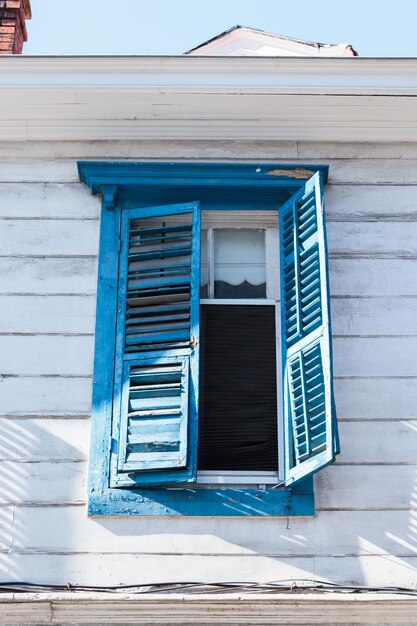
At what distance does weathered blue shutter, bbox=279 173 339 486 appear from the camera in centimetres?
548

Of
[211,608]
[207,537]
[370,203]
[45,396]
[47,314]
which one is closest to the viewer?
[211,608]

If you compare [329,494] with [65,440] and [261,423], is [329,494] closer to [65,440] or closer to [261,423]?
[261,423]

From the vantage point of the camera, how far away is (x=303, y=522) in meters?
5.61

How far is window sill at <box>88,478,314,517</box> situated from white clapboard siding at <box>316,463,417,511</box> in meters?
0.11

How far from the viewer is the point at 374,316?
245 inches

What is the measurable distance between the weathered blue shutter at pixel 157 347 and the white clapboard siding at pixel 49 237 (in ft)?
0.80

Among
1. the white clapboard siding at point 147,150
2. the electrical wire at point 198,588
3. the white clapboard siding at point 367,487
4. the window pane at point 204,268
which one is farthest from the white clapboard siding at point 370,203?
the electrical wire at point 198,588

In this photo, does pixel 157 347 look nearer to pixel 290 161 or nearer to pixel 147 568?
pixel 147 568

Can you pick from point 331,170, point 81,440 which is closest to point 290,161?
point 331,170

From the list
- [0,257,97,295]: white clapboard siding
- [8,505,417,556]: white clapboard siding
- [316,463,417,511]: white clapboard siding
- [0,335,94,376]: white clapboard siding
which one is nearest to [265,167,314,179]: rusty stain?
[0,257,97,295]: white clapboard siding

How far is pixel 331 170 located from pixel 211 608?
9.83 feet

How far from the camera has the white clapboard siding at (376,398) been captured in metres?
5.93

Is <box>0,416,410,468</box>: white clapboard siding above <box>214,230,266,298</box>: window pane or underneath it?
underneath

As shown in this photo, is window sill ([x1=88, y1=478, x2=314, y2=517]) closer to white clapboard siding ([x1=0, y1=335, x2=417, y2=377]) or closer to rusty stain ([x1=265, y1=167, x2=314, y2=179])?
white clapboard siding ([x1=0, y1=335, x2=417, y2=377])
